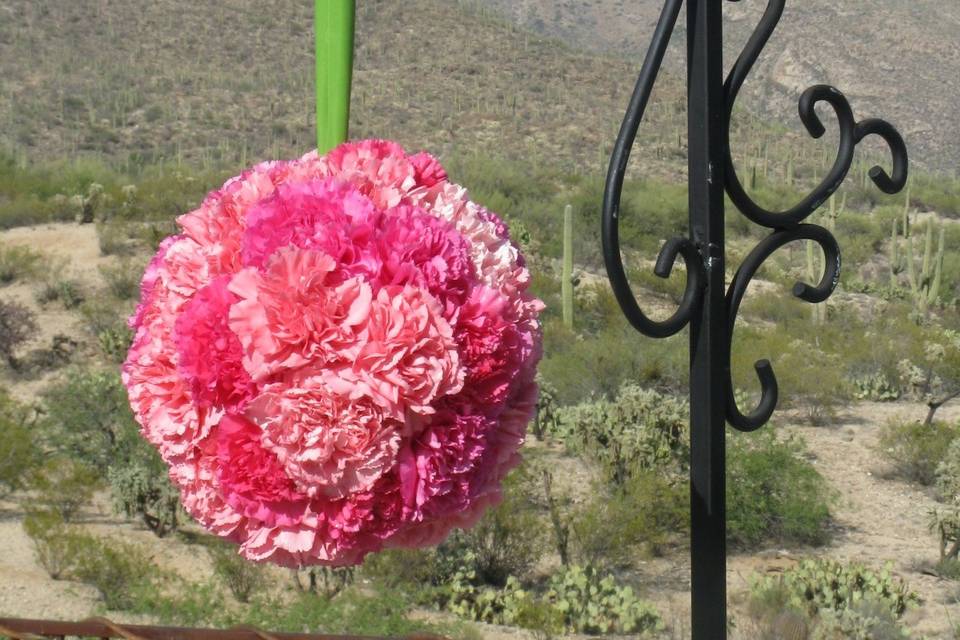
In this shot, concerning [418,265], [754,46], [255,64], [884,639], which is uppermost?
[255,64]

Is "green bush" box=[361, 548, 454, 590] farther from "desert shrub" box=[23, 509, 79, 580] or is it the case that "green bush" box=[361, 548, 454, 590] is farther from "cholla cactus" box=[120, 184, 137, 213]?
"cholla cactus" box=[120, 184, 137, 213]

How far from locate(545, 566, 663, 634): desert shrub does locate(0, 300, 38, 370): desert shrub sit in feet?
24.9

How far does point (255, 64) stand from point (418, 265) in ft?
120

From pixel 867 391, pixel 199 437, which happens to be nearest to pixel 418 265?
pixel 199 437

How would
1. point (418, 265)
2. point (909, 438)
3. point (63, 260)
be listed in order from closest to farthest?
point (418, 265)
point (909, 438)
point (63, 260)

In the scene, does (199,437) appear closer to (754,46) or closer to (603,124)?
(754,46)

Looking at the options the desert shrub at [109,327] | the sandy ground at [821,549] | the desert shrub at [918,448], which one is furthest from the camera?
the desert shrub at [109,327]

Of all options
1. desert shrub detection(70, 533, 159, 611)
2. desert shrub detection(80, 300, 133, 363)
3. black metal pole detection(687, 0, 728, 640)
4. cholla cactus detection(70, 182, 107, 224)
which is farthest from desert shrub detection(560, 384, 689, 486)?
cholla cactus detection(70, 182, 107, 224)

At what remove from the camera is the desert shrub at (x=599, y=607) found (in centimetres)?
610

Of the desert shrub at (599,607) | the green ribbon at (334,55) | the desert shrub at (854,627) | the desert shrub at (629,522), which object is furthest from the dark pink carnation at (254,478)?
the desert shrub at (629,522)

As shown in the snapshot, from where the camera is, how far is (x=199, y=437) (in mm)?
1318

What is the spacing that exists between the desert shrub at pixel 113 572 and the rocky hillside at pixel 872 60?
4435cm

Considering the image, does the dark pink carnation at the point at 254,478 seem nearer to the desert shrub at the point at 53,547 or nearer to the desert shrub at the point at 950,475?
the desert shrub at the point at 53,547

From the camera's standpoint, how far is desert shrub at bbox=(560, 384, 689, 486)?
338 inches
